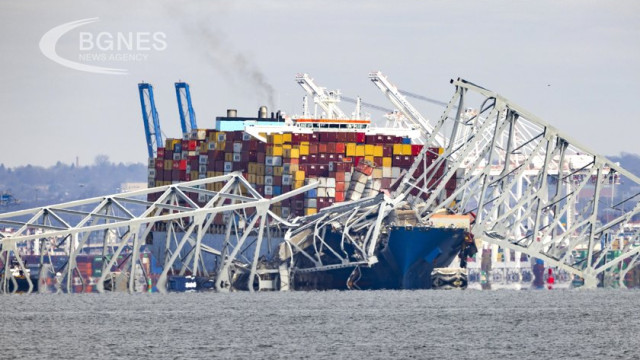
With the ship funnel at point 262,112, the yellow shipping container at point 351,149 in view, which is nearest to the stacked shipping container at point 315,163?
the yellow shipping container at point 351,149

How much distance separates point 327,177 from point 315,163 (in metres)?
2.50

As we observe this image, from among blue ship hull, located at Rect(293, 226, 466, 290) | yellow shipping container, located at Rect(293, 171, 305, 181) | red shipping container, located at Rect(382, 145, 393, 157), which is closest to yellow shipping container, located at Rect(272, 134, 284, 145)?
yellow shipping container, located at Rect(293, 171, 305, 181)

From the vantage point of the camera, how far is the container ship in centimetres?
13775

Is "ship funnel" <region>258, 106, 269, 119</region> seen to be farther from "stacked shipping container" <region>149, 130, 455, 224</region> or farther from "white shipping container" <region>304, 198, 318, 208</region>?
"white shipping container" <region>304, 198, 318, 208</region>

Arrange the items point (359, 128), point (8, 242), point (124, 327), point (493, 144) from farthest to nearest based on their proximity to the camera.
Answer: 1. point (359, 128)
2. point (493, 144)
3. point (8, 242)
4. point (124, 327)

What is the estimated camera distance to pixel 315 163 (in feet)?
504

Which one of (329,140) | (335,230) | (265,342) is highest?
(329,140)

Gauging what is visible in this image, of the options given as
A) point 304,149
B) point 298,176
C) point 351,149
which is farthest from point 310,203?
point 351,149

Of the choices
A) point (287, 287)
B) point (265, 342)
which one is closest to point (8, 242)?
point (287, 287)

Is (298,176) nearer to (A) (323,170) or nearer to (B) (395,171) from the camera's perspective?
(A) (323,170)

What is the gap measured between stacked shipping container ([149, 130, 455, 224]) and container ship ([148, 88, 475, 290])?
0.29 ft

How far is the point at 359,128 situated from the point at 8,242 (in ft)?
148

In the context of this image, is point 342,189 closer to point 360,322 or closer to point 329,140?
point 329,140

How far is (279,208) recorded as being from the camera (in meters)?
154
